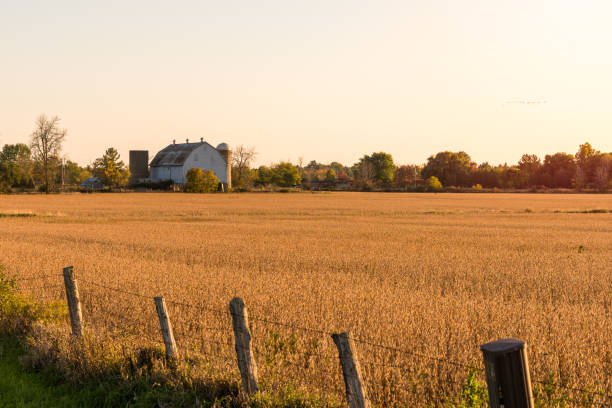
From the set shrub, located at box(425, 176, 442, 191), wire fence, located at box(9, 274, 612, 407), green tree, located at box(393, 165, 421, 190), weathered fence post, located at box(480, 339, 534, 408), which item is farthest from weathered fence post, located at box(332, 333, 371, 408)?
green tree, located at box(393, 165, 421, 190)

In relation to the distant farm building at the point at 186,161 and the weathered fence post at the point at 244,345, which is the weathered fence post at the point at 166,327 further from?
the distant farm building at the point at 186,161

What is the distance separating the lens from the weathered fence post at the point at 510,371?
3.30m

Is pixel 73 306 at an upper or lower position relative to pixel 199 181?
lower

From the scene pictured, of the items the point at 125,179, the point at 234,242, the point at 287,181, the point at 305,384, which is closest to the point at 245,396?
the point at 305,384

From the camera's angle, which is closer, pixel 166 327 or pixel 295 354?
pixel 166 327

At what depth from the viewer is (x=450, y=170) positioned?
461ft

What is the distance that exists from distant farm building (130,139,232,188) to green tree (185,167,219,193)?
487 cm

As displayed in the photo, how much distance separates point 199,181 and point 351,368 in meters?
95.2

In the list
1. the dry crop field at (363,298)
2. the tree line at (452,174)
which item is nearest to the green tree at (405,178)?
the tree line at (452,174)

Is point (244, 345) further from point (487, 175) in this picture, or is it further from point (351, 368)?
point (487, 175)

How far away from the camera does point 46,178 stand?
8862 cm

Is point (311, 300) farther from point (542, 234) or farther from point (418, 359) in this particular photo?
point (542, 234)

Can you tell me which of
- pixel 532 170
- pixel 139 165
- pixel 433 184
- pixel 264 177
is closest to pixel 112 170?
pixel 139 165

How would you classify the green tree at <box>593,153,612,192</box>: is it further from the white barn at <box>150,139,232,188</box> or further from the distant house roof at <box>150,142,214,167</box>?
the distant house roof at <box>150,142,214,167</box>
